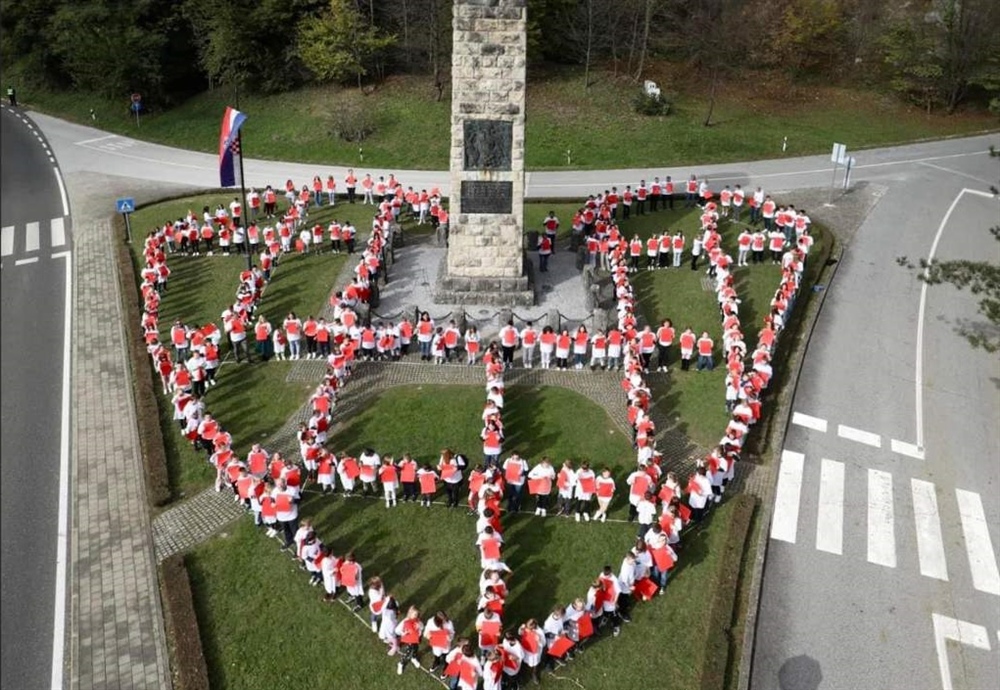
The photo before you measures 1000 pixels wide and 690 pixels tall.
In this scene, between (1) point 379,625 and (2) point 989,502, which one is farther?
(2) point 989,502

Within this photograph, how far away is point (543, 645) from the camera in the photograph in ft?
45.8

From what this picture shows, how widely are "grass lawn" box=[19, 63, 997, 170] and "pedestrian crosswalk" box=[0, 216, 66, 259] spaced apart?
13.0 meters

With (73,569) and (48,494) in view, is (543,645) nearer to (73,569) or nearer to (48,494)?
(73,569)

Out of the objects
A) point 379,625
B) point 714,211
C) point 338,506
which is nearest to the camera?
point 379,625

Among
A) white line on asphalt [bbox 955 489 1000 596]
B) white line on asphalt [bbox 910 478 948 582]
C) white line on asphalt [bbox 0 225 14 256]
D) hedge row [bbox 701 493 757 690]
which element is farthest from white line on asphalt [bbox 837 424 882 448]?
white line on asphalt [bbox 0 225 14 256]

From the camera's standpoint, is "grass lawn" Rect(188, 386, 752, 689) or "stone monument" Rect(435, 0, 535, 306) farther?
"stone monument" Rect(435, 0, 535, 306)

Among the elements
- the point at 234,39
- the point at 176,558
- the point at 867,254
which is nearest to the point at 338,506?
the point at 176,558

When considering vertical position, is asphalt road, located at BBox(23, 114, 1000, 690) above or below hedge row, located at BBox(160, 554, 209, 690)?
above

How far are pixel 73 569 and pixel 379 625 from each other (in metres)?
6.40

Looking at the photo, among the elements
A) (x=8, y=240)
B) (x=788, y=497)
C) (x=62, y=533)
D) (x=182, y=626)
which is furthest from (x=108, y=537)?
(x=8, y=240)

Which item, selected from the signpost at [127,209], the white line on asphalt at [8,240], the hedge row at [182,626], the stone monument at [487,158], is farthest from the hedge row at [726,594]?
the white line on asphalt at [8,240]

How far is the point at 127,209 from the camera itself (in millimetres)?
31453

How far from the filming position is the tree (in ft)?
161

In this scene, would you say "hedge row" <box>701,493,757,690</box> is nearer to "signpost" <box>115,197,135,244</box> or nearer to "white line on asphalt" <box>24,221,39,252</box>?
"signpost" <box>115,197,135,244</box>
